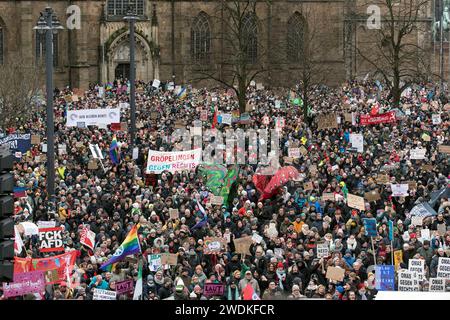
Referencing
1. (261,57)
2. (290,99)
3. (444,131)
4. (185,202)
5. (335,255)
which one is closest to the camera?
(335,255)

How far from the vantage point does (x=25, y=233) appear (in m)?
21.3

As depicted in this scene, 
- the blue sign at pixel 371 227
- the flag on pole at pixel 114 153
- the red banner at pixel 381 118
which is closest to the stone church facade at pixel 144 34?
the red banner at pixel 381 118

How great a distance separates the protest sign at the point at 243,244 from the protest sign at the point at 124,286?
96.0 inches

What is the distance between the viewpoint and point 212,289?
54.3 ft

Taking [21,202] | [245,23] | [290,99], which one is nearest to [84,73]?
[245,23]

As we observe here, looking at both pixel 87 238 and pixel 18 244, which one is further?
pixel 87 238

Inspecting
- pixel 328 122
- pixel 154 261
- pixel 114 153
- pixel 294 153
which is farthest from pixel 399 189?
pixel 328 122

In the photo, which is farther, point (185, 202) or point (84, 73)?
A: point (84, 73)

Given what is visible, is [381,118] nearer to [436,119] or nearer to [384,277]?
[436,119]

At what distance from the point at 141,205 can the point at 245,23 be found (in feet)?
136

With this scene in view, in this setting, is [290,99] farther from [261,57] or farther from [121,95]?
[261,57]

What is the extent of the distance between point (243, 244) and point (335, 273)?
8.27 ft

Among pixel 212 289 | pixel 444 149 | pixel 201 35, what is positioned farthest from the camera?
pixel 201 35

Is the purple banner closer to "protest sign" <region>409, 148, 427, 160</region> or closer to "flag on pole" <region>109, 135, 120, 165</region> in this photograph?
"protest sign" <region>409, 148, 427, 160</region>
